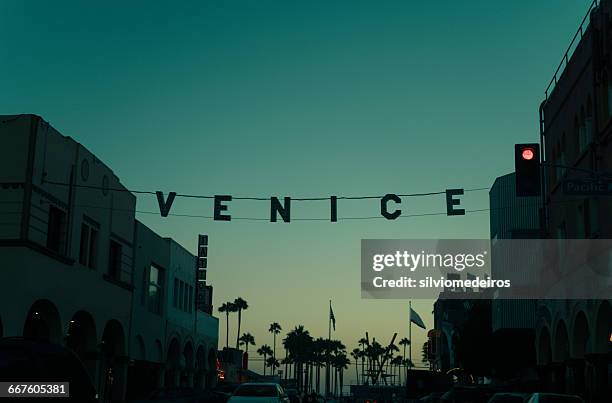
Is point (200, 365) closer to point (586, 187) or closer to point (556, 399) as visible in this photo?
point (586, 187)

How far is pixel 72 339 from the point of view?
3197 cm

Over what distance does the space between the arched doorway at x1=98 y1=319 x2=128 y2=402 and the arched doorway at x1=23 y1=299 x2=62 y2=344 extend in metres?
6.50

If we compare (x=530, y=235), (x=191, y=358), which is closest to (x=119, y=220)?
(x=191, y=358)

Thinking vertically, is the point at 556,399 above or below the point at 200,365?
below

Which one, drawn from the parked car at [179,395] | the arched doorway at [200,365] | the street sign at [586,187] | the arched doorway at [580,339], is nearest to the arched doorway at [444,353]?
the arched doorway at [200,365]

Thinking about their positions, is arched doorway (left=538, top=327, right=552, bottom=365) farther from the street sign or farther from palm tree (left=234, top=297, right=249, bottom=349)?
palm tree (left=234, top=297, right=249, bottom=349)

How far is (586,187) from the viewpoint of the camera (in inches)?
776

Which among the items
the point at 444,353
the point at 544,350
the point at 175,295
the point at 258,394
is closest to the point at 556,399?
the point at 258,394

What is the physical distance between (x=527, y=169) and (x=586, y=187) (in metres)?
2.63

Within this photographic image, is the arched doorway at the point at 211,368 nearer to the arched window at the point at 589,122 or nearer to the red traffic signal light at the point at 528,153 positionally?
the arched window at the point at 589,122

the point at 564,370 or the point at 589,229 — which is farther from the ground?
the point at 589,229

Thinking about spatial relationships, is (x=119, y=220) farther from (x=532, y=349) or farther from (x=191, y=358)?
(x=532, y=349)

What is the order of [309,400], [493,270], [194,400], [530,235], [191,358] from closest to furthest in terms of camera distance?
[194,400] < [309,400] < [191,358] < [530,235] < [493,270]

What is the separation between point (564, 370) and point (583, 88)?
39.1ft
